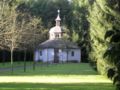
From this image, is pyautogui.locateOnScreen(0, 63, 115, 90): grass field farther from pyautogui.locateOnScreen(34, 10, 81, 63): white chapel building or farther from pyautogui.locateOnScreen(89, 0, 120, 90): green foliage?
pyautogui.locateOnScreen(34, 10, 81, 63): white chapel building

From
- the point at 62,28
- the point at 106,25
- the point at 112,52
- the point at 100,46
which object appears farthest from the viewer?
the point at 62,28

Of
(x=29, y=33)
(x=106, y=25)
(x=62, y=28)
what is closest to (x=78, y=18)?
(x=62, y=28)

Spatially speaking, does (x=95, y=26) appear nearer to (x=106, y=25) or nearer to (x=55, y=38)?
(x=106, y=25)

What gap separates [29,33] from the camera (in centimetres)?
6581

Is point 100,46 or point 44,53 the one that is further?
point 44,53

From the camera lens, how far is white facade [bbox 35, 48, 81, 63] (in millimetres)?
94500

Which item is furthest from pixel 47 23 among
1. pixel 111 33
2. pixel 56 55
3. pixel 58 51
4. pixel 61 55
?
pixel 111 33

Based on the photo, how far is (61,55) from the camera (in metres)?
94.1

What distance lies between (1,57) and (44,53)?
57.7 ft

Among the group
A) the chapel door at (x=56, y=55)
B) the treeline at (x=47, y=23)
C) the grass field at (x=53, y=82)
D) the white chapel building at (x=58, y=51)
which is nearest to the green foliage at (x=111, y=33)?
the treeline at (x=47, y=23)

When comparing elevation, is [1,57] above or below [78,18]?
below

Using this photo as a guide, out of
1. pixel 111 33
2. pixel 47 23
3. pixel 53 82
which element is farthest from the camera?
pixel 47 23

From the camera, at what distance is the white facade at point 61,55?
3720 inches

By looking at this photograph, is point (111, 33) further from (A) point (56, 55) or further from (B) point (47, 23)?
(B) point (47, 23)
